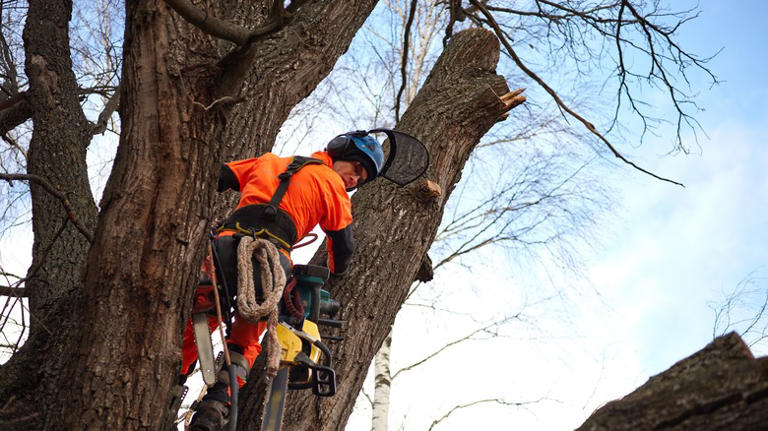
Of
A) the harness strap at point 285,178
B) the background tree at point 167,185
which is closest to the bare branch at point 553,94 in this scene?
the background tree at point 167,185

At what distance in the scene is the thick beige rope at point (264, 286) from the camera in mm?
2947

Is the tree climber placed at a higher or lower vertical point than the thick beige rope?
higher

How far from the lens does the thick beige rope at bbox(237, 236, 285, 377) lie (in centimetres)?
295

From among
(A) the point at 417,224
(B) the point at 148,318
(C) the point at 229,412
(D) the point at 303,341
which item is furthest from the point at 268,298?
(A) the point at 417,224

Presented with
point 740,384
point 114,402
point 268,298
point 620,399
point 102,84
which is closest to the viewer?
point 740,384

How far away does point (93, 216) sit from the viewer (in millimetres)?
3717

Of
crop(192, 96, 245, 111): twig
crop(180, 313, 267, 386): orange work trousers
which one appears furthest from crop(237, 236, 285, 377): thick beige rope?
crop(192, 96, 245, 111): twig

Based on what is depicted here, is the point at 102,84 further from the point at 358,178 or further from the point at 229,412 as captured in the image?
the point at 229,412

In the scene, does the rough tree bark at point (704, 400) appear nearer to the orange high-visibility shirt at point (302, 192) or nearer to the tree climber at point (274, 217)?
the tree climber at point (274, 217)

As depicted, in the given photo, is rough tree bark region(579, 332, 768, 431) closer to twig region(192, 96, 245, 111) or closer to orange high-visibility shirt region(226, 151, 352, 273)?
twig region(192, 96, 245, 111)

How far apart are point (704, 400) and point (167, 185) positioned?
1715mm

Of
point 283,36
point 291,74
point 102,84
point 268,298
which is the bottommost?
point 268,298

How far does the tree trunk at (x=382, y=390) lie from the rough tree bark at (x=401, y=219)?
358 cm

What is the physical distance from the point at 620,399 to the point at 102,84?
18.5ft
